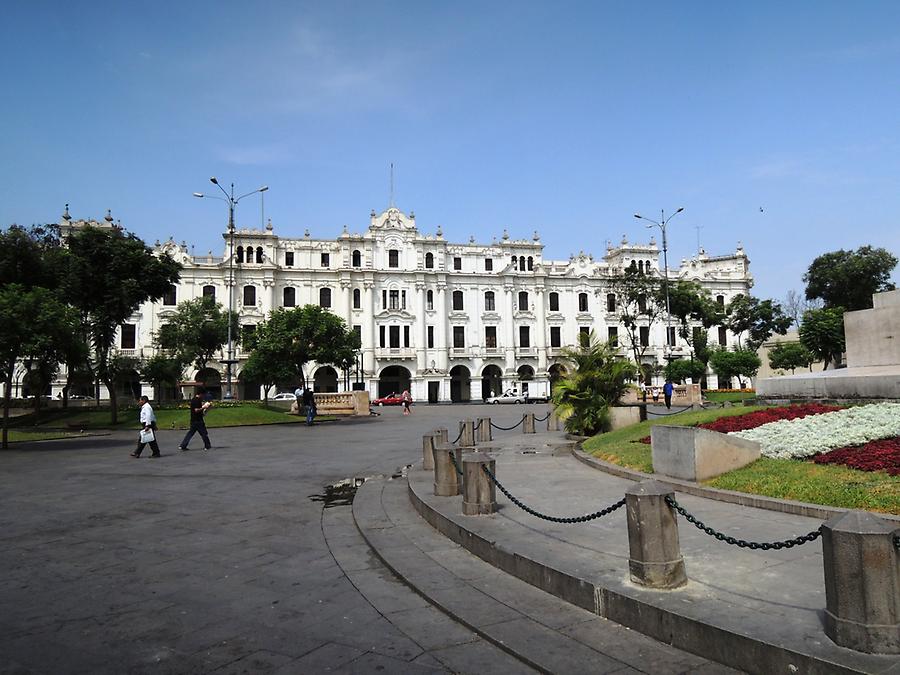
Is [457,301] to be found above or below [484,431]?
above

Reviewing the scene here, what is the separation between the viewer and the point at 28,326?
18000 millimetres

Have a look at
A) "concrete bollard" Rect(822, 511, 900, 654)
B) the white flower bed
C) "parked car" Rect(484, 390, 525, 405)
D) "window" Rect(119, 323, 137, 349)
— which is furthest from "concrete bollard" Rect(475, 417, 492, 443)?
"window" Rect(119, 323, 137, 349)

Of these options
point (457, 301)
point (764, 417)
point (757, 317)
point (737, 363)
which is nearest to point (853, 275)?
point (757, 317)

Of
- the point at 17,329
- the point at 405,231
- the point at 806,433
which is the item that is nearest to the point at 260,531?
the point at 806,433

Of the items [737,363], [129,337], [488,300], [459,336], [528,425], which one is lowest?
[528,425]

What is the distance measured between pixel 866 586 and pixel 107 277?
3232cm

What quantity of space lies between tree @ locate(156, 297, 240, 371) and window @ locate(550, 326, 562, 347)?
3033 centimetres

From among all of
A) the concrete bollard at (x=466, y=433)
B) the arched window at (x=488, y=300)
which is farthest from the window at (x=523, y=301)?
the concrete bollard at (x=466, y=433)

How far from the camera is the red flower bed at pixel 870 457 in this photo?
7.51m

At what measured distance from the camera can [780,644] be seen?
3516mm

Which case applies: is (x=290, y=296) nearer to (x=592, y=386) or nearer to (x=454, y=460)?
(x=592, y=386)

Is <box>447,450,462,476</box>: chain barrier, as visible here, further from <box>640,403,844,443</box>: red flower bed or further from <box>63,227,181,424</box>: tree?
<box>63,227,181,424</box>: tree

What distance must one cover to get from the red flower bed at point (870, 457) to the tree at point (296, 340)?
1140 inches

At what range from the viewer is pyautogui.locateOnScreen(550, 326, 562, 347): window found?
198 ft
